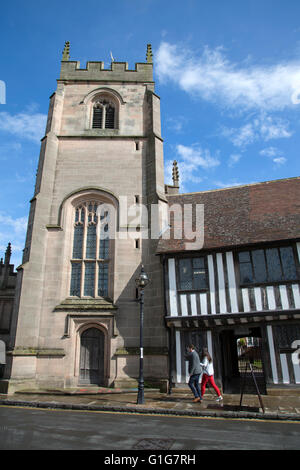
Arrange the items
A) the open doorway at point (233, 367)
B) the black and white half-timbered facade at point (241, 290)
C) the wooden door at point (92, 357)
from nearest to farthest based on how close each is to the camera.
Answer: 1. the black and white half-timbered facade at point (241, 290)
2. the open doorway at point (233, 367)
3. the wooden door at point (92, 357)

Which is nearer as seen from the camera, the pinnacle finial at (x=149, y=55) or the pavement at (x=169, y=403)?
the pavement at (x=169, y=403)

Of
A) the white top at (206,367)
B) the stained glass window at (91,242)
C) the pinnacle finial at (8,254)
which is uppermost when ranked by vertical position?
the pinnacle finial at (8,254)

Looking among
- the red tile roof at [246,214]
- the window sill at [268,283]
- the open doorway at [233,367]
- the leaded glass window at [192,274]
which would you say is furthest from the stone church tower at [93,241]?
the window sill at [268,283]

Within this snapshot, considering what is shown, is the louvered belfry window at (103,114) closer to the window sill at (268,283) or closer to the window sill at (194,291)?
the window sill at (194,291)

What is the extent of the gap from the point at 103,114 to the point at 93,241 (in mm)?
7600

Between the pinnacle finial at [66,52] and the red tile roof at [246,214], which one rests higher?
the pinnacle finial at [66,52]

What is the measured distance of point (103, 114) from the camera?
17438 mm

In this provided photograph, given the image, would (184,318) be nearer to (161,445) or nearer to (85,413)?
(85,413)

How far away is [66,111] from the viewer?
17203 mm

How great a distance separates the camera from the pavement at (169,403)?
7480 millimetres

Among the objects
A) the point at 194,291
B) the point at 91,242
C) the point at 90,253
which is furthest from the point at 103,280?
the point at 194,291

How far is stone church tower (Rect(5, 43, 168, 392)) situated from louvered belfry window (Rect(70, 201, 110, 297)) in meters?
0.05

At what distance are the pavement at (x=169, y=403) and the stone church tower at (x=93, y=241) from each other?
0.93m

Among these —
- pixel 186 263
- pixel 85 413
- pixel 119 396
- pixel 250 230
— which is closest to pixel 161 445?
pixel 85 413
